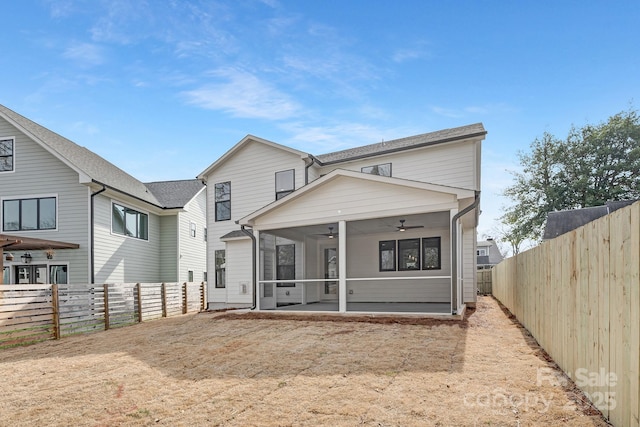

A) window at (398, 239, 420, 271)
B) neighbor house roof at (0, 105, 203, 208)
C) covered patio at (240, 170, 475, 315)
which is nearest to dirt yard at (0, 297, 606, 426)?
covered patio at (240, 170, 475, 315)

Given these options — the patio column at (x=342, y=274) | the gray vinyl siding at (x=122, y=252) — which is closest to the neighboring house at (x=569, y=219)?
the patio column at (x=342, y=274)

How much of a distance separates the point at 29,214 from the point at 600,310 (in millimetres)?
18344

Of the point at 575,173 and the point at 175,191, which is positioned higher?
the point at 575,173

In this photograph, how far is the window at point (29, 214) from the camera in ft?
48.2

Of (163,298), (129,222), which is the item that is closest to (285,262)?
(163,298)

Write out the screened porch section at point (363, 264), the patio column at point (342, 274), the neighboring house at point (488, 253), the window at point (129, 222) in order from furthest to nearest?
the neighboring house at point (488, 253), the window at point (129, 222), the screened porch section at point (363, 264), the patio column at point (342, 274)

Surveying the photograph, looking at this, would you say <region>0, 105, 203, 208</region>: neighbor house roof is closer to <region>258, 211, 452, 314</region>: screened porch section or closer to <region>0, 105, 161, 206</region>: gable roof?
<region>0, 105, 161, 206</region>: gable roof

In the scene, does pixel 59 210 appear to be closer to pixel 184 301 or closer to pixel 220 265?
pixel 184 301

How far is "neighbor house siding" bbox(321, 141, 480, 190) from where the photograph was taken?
11.8 m

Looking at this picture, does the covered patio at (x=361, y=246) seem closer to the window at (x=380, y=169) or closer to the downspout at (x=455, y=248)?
the downspout at (x=455, y=248)

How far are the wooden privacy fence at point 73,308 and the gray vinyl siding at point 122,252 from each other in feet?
10.5

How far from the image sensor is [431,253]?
12836 mm

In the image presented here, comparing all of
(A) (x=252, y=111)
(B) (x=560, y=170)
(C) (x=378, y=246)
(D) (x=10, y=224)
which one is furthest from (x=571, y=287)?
(B) (x=560, y=170)

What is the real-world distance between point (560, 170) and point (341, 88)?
2387cm
